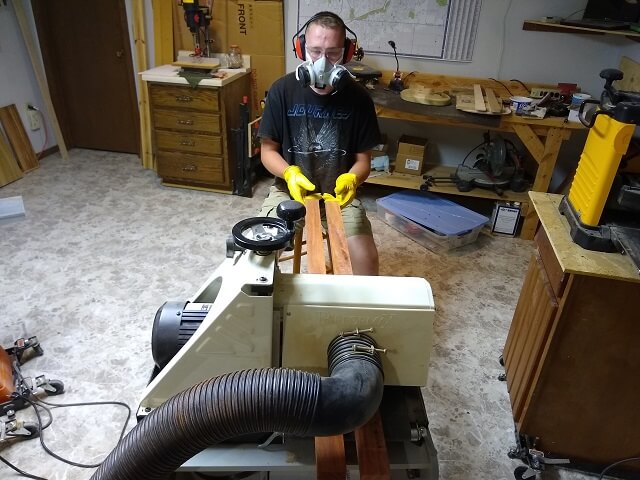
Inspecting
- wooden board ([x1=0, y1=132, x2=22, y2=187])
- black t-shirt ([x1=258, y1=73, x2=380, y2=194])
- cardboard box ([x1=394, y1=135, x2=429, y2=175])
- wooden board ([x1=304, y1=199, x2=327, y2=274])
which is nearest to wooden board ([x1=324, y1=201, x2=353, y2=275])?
wooden board ([x1=304, y1=199, x2=327, y2=274])

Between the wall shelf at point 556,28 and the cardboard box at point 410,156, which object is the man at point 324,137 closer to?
the cardboard box at point 410,156

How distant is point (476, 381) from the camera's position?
198 cm

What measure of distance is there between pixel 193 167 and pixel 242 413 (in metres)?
2.94

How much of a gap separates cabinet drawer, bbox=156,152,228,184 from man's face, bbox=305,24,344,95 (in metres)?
1.77

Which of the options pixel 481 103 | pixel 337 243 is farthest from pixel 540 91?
pixel 337 243

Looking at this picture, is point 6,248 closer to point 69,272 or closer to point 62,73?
point 69,272

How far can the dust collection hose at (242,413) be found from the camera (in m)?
0.80

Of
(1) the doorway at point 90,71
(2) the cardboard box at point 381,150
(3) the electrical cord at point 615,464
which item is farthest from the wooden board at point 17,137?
(3) the electrical cord at point 615,464

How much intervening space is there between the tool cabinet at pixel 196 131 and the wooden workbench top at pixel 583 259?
7.96 ft

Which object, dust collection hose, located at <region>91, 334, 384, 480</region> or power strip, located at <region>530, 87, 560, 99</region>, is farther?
power strip, located at <region>530, 87, 560, 99</region>

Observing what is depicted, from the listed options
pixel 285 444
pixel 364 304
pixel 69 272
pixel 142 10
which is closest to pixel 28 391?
pixel 69 272

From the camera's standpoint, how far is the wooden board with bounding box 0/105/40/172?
3.60 meters

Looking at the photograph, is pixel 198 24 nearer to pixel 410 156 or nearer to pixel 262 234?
pixel 410 156

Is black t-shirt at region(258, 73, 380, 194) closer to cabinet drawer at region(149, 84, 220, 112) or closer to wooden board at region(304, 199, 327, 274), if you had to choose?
wooden board at region(304, 199, 327, 274)
